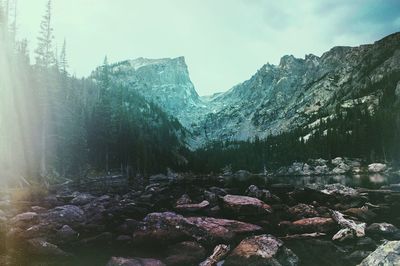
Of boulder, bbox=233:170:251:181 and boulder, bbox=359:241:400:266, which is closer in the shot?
boulder, bbox=359:241:400:266

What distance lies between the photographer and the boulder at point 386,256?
44.3 ft

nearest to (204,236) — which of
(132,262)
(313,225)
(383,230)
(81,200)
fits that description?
(132,262)

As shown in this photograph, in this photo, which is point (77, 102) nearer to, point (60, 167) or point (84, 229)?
point (60, 167)

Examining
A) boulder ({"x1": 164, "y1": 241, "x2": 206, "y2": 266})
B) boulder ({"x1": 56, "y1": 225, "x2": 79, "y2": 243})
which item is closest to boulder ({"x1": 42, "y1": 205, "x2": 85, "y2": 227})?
boulder ({"x1": 56, "y1": 225, "x2": 79, "y2": 243})

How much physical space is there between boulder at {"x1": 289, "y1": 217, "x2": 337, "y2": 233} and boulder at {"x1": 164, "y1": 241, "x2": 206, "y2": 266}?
8.23m

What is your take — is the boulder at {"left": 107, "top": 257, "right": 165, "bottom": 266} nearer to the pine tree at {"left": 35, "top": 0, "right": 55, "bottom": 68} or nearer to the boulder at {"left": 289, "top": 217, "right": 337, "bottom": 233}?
the boulder at {"left": 289, "top": 217, "right": 337, "bottom": 233}

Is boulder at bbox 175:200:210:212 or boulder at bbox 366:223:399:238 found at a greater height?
boulder at bbox 175:200:210:212

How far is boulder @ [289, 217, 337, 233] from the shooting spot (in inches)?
966

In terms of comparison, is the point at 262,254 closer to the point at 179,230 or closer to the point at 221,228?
the point at 221,228

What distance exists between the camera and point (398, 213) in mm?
30734

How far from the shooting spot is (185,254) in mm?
18906

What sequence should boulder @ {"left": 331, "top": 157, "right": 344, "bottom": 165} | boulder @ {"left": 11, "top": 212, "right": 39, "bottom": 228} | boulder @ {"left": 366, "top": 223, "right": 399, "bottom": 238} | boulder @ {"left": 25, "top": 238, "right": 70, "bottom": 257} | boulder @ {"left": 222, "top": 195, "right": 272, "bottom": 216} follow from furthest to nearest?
boulder @ {"left": 331, "top": 157, "right": 344, "bottom": 165}
boulder @ {"left": 222, "top": 195, "right": 272, "bottom": 216}
boulder @ {"left": 11, "top": 212, "right": 39, "bottom": 228}
boulder @ {"left": 366, "top": 223, "right": 399, "bottom": 238}
boulder @ {"left": 25, "top": 238, "right": 70, "bottom": 257}

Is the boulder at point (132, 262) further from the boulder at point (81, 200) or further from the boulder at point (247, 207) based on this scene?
the boulder at point (81, 200)

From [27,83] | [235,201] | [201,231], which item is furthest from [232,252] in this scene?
[27,83]
